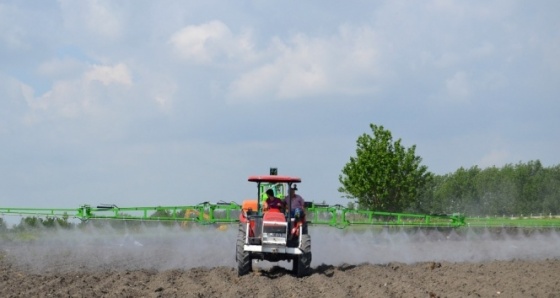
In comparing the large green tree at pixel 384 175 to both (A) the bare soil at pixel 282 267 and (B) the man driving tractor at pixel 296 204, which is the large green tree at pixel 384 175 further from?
(B) the man driving tractor at pixel 296 204

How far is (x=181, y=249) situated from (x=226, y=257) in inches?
118

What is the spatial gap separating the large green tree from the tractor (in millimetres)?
29979

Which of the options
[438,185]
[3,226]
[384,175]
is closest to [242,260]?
[3,226]

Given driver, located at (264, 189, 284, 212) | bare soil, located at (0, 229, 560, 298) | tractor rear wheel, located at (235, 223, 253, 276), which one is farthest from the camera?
driver, located at (264, 189, 284, 212)

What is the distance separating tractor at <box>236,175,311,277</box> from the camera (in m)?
18.8

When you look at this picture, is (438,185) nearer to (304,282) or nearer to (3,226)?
(3,226)

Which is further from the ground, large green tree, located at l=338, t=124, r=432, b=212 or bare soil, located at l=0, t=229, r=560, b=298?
large green tree, located at l=338, t=124, r=432, b=212

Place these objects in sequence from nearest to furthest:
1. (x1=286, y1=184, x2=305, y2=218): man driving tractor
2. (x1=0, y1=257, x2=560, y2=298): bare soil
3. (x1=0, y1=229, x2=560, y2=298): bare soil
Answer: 1. (x1=0, y1=257, x2=560, y2=298): bare soil
2. (x1=0, y1=229, x2=560, y2=298): bare soil
3. (x1=286, y1=184, x2=305, y2=218): man driving tractor

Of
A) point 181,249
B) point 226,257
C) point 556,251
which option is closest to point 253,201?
point 226,257

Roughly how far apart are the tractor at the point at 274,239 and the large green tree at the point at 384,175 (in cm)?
2998

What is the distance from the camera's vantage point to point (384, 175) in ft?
161

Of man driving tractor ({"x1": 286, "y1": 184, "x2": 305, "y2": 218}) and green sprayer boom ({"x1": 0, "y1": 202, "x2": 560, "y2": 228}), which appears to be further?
green sprayer boom ({"x1": 0, "y1": 202, "x2": 560, "y2": 228})

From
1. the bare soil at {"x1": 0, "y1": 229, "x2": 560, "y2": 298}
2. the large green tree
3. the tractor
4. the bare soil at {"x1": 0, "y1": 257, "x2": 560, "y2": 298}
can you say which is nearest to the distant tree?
the bare soil at {"x1": 0, "y1": 229, "x2": 560, "y2": 298}

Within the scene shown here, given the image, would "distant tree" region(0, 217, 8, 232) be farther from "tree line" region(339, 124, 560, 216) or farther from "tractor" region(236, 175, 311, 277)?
"tree line" region(339, 124, 560, 216)
